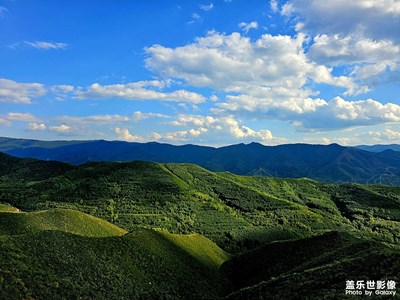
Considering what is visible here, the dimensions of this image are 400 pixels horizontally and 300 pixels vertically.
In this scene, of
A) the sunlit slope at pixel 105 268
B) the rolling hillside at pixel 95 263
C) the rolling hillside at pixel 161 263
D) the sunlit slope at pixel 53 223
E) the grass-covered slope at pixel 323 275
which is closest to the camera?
the grass-covered slope at pixel 323 275

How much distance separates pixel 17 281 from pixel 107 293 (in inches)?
498

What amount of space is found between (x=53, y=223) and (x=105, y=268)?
3007 centimetres

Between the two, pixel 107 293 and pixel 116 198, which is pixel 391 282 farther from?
pixel 116 198

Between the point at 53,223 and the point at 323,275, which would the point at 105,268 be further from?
the point at 323,275

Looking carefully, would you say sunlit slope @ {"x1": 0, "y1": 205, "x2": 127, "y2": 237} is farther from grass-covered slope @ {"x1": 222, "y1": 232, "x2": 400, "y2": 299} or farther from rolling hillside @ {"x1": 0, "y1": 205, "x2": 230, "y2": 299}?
grass-covered slope @ {"x1": 222, "y1": 232, "x2": 400, "y2": 299}

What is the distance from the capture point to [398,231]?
182 meters

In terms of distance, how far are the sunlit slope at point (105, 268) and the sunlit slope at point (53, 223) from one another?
15.0m

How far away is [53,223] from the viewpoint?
81750 mm

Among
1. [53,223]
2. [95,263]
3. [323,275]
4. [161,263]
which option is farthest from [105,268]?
[323,275]

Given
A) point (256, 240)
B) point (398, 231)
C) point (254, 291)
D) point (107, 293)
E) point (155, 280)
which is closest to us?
point (254, 291)

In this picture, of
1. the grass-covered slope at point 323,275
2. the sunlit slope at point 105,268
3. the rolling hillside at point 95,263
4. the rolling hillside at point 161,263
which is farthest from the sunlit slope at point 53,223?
the grass-covered slope at point 323,275

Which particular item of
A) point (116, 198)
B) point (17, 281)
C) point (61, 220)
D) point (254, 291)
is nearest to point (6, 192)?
point (116, 198)

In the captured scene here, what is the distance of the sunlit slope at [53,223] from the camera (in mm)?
74494

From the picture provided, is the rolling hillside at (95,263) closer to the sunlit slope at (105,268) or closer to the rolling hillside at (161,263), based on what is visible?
the sunlit slope at (105,268)
